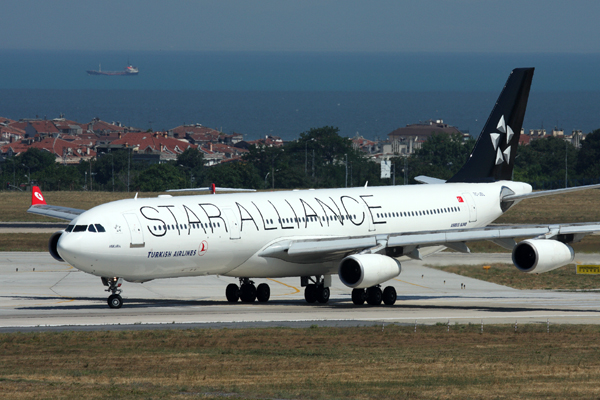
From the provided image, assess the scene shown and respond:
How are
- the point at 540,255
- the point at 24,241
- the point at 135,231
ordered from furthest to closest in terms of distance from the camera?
the point at 24,241 → the point at 540,255 → the point at 135,231

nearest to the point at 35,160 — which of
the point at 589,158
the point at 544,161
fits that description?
the point at 544,161

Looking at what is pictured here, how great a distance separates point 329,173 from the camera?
539 ft

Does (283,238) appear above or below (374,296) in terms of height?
above

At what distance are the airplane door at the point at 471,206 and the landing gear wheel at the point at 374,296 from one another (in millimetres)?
10060

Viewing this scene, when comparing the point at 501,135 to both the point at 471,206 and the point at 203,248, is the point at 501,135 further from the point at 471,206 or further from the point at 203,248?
the point at 203,248

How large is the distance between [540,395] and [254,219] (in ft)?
68.9

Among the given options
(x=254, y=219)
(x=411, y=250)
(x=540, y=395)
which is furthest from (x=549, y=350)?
(x=254, y=219)

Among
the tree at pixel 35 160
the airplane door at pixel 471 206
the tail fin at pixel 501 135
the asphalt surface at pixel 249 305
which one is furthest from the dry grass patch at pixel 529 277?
the tree at pixel 35 160

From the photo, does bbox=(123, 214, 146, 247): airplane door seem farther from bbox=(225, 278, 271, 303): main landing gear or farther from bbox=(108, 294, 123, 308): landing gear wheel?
bbox=(225, 278, 271, 303): main landing gear

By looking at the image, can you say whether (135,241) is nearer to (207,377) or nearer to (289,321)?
(289,321)

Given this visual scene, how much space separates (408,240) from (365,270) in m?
3.13

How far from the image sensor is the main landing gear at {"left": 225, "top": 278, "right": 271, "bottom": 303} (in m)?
43.2

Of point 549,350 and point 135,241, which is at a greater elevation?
point 135,241

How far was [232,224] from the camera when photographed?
39.2 meters
